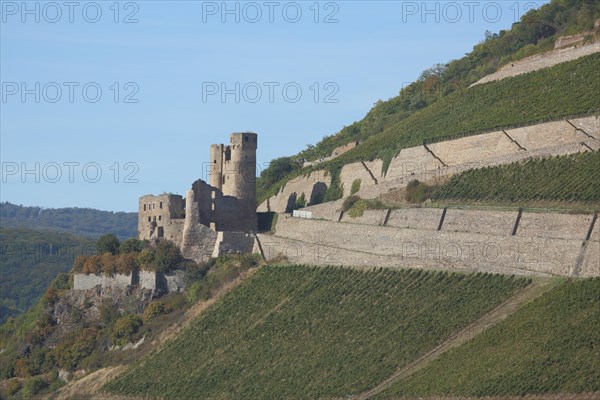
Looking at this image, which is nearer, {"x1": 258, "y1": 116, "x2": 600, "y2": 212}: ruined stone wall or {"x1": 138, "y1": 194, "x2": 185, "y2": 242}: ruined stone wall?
{"x1": 258, "y1": 116, "x2": 600, "y2": 212}: ruined stone wall

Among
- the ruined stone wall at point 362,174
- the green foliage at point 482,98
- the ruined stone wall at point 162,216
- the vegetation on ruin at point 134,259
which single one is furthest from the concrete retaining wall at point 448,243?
the green foliage at point 482,98

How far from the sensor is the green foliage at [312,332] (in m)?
46.5

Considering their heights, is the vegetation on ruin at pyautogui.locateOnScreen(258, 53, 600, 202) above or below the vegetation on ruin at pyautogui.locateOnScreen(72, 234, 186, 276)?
above

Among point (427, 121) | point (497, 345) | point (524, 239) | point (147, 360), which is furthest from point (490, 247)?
point (427, 121)

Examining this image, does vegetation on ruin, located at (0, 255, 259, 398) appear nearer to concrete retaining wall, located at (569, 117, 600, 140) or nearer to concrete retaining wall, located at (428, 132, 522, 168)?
concrete retaining wall, located at (428, 132, 522, 168)

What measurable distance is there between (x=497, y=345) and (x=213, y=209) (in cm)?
1917

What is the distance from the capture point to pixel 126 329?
57.9 m

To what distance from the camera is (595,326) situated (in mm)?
41031

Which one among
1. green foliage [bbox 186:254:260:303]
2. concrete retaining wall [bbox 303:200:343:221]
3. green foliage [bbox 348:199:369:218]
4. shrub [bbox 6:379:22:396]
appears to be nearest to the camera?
green foliage [bbox 348:199:369:218]

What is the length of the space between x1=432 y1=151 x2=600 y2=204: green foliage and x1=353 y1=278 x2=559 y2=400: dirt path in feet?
15.7

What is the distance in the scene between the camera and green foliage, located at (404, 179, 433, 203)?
5625 cm

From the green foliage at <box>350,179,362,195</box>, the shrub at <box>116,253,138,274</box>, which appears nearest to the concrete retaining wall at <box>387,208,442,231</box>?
the green foliage at <box>350,179,362,195</box>

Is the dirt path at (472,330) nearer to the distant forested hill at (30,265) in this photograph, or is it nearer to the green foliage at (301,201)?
the green foliage at (301,201)

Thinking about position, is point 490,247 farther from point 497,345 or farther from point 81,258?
point 81,258
